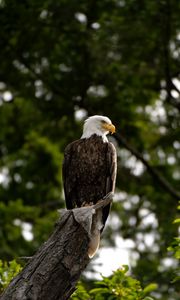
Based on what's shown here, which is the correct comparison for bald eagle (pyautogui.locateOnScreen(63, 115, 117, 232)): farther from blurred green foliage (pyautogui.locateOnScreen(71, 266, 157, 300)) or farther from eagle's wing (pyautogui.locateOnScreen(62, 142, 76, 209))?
blurred green foliage (pyautogui.locateOnScreen(71, 266, 157, 300))

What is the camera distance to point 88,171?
29.6 ft

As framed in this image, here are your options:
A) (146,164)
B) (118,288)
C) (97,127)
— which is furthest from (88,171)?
(146,164)

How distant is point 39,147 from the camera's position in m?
15.9

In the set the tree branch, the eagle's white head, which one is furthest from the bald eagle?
the tree branch

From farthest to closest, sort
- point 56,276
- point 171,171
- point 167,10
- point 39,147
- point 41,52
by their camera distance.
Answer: point 171,171 → point 39,147 → point 41,52 → point 167,10 → point 56,276

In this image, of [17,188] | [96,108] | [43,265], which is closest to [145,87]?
[96,108]

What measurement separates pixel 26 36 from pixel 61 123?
1.92m

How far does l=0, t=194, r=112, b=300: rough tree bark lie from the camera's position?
19.5 ft

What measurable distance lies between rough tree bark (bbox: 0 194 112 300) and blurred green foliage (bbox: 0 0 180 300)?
7204 millimetres

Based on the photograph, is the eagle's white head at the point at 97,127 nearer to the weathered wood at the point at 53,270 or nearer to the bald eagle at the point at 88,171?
the bald eagle at the point at 88,171

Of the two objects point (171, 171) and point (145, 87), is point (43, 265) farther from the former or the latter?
point (171, 171)

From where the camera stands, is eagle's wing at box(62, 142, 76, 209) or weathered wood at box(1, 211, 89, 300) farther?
eagle's wing at box(62, 142, 76, 209)

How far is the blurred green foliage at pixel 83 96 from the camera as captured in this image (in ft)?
46.2

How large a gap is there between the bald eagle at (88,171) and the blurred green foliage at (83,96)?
437 cm
